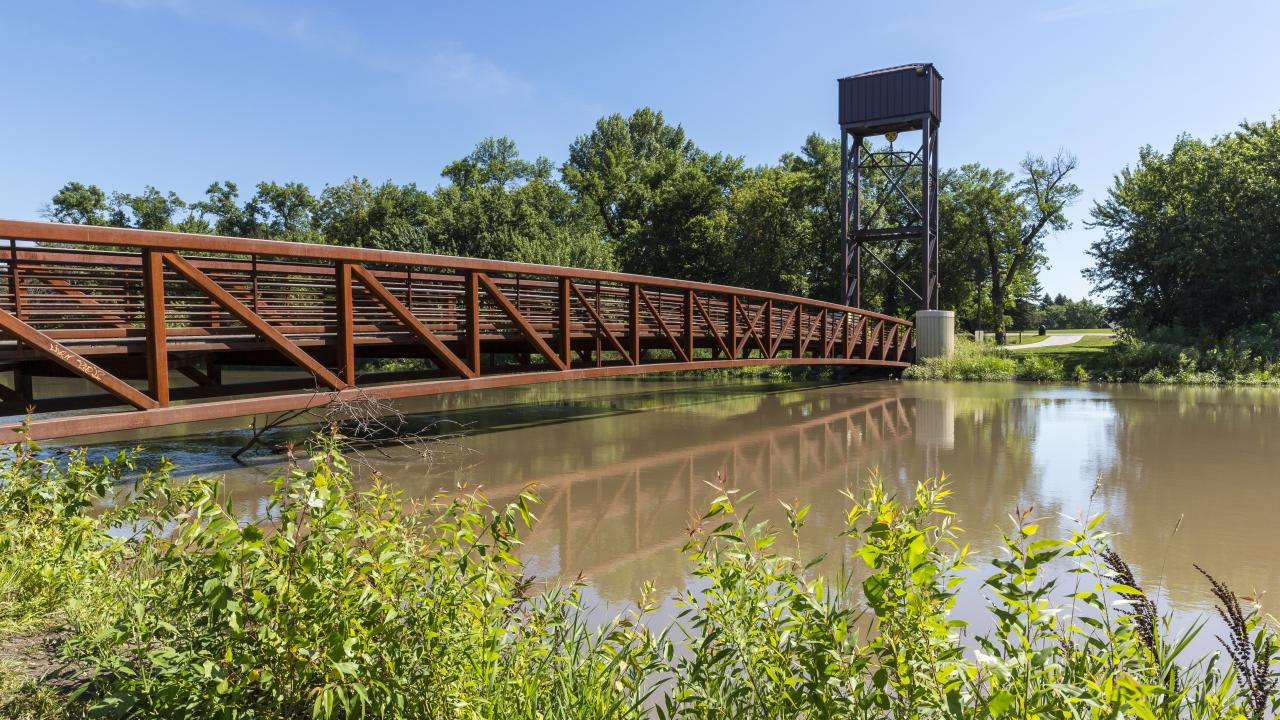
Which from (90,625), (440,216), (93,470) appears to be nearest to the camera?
(90,625)

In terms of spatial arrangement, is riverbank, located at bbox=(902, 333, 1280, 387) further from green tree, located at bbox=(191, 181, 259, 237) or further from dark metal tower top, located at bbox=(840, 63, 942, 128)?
green tree, located at bbox=(191, 181, 259, 237)

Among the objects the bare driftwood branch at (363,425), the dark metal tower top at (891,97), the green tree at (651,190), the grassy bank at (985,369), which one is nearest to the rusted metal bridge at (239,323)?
the bare driftwood branch at (363,425)

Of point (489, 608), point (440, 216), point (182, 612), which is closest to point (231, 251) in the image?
point (182, 612)

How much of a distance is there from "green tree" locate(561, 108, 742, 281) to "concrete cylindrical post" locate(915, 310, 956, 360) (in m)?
16.7

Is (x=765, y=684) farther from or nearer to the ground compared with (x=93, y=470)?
nearer to the ground

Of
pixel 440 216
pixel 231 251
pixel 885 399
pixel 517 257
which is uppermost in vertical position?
pixel 440 216

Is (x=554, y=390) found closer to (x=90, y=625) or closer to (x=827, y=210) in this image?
(x=90, y=625)

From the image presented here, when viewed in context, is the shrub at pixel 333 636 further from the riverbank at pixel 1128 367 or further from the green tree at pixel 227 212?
the green tree at pixel 227 212

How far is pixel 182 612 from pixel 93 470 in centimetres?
277

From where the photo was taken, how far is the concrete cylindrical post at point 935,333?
26.0 meters

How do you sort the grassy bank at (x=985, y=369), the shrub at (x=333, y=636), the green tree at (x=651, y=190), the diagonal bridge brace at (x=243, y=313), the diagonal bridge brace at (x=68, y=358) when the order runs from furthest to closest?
the green tree at (x=651, y=190) < the grassy bank at (x=985, y=369) < the diagonal bridge brace at (x=243, y=313) < the diagonal bridge brace at (x=68, y=358) < the shrub at (x=333, y=636)

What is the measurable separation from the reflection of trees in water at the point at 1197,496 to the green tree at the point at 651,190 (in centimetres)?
3041

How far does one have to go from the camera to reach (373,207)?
4600cm

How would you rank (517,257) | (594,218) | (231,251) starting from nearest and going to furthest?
(231,251) → (517,257) → (594,218)
